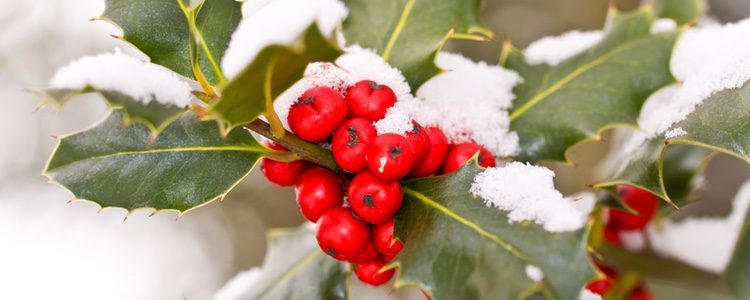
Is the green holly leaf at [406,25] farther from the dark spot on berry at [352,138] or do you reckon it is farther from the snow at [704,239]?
the snow at [704,239]

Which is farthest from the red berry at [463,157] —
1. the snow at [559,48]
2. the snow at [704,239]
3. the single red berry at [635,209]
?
the snow at [704,239]

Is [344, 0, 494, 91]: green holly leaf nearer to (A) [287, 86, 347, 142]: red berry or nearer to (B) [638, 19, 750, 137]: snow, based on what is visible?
(A) [287, 86, 347, 142]: red berry

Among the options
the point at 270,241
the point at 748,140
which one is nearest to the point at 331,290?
the point at 270,241

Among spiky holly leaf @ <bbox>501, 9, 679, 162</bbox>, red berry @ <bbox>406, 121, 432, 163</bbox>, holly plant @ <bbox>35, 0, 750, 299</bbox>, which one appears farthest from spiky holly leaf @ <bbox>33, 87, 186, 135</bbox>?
spiky holly leaf @ <bbox>501, 9, 679, 162</bbox>

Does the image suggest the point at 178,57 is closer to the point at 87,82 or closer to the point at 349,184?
the point at 87,82

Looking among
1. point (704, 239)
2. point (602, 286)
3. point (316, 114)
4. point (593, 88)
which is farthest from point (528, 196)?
point (704, 239)
